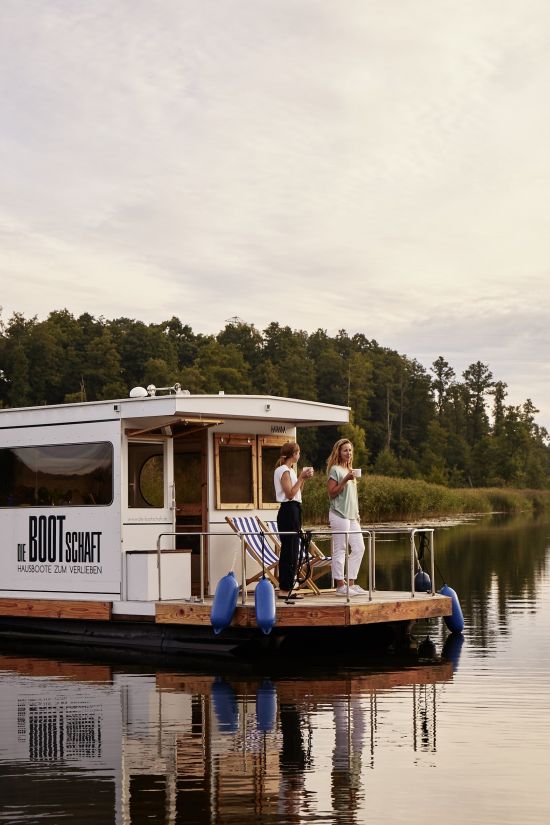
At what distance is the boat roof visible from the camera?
1373 centimetres

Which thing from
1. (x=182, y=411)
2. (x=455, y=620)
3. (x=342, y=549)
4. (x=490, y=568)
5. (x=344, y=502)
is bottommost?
(x=490, y=568)

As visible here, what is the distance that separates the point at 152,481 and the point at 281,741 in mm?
5700

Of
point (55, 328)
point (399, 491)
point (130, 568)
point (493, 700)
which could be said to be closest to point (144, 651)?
point (130, 568)

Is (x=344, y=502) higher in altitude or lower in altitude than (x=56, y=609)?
higher

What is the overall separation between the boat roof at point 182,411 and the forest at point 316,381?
5588 cm

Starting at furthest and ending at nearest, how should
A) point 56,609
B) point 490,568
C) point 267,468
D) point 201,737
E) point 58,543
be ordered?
point 490,568 → point 267,468 → point 58,543 → point 56,609 → point 201,737

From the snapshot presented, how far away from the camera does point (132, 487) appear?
46.7 ft

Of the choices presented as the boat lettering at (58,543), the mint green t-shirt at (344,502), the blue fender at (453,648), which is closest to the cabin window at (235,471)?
the boat lettering at (58,543)

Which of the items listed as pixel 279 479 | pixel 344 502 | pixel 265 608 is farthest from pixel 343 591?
pixel 265 608

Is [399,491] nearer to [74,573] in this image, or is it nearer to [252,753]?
[74,573]

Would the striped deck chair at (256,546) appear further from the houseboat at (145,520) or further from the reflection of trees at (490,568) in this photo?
the reflection of trees at (490,568)

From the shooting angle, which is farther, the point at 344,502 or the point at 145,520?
the point at 145,520

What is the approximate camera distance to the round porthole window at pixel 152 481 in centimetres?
1437

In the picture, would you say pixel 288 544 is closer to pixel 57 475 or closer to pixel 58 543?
pixel 58 543
